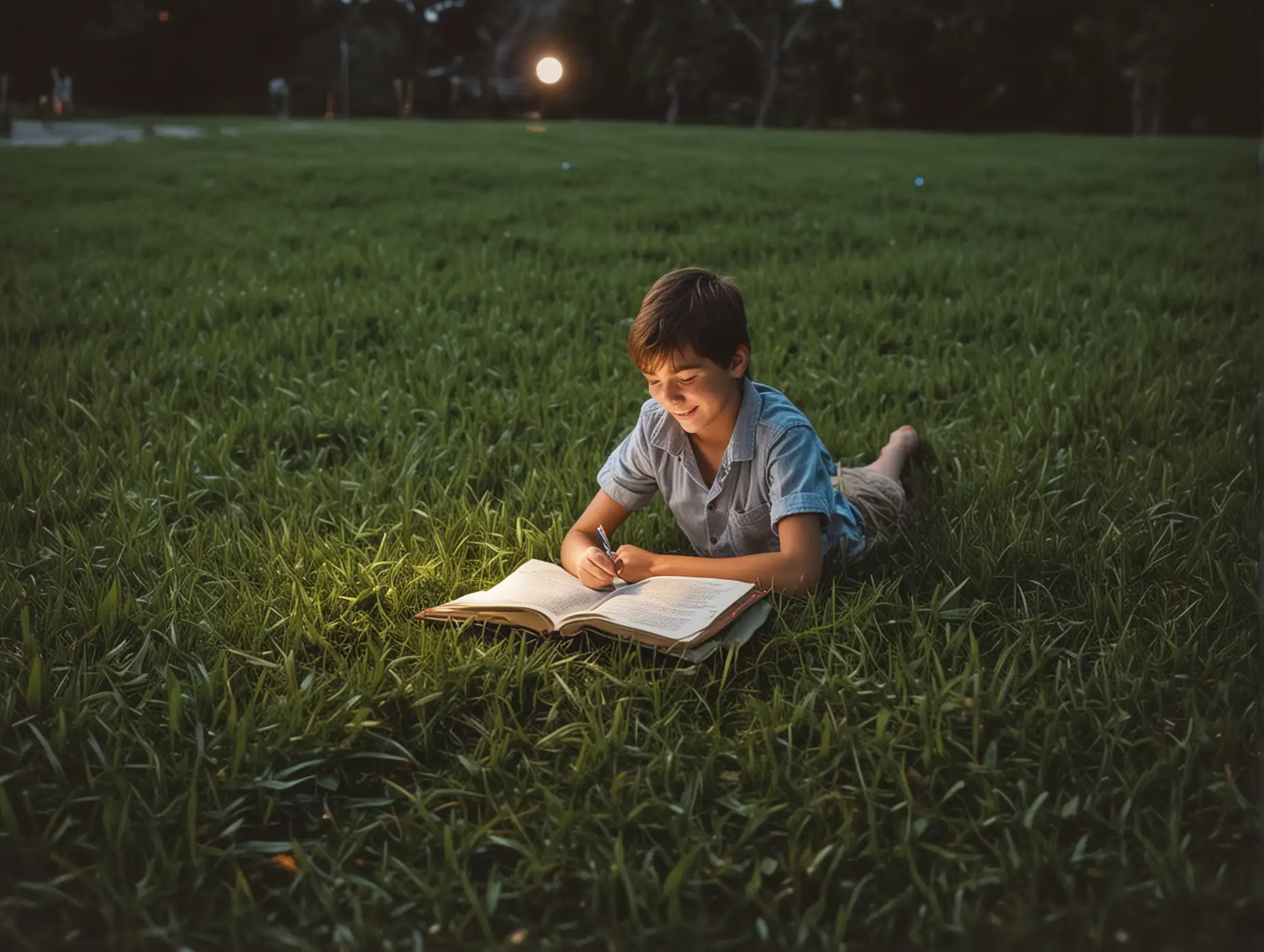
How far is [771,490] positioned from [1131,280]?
4.94m

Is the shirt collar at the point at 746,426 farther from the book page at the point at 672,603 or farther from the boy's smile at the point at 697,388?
the book page at the point at 672,603

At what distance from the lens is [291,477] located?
3543 mm

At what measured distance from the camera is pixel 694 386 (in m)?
2.49

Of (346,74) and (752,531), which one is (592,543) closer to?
(752,531)

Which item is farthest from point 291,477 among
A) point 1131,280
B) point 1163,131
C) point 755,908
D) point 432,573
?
point 1163,131

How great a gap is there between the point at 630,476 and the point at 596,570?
39 cm

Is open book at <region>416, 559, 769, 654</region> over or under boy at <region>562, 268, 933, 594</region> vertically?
under

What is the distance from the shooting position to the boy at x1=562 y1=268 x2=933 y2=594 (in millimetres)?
2461

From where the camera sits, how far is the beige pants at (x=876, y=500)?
3.11 m

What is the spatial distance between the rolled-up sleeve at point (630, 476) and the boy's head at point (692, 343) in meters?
0.25

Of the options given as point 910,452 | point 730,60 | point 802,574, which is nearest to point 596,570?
point 802,574

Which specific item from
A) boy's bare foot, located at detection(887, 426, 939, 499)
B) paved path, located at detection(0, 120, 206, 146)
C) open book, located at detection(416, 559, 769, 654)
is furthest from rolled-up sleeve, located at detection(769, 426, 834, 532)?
paved path, located at detection(0, 120, 206, 146)

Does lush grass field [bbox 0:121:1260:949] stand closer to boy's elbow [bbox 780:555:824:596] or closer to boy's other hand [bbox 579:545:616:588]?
boy's elbow [bbox 780:555:824:596]

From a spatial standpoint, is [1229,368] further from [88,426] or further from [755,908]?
[88,426]
